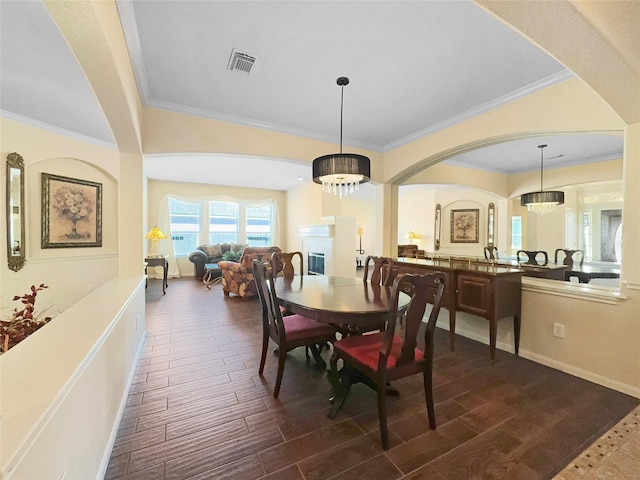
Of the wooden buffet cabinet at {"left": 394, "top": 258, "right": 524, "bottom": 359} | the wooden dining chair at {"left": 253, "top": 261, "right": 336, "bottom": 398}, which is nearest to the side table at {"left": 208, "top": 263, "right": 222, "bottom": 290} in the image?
the wooden dining chair at {"left": 253, "top": 261, "right": 336, "bottom": 398}

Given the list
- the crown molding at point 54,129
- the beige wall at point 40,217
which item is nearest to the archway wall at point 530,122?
the crown molding at point 54,129

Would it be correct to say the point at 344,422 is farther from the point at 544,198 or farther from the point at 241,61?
the point at 544,198

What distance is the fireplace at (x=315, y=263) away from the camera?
688 centimetres

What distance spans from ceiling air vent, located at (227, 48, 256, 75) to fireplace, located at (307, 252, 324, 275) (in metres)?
4.84

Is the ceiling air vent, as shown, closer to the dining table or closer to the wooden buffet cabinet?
the dining table

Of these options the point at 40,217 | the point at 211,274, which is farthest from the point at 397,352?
the point at 211,274

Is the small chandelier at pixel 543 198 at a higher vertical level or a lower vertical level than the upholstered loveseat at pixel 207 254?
higher

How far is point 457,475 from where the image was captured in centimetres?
148

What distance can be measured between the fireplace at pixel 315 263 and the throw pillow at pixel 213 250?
257 centimetres

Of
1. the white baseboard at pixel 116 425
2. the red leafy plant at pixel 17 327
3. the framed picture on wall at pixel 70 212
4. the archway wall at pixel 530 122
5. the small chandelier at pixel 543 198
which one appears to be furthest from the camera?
the small chandelier at pixel 543 198

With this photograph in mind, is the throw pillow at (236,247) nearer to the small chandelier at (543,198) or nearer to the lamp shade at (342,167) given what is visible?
the lamp shade at (342,167)

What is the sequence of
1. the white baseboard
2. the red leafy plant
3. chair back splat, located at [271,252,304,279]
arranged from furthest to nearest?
chair back splat, located at [271,252,304,279] < the red leafy plant < the white baseboard

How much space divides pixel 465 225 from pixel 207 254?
21.9 feet

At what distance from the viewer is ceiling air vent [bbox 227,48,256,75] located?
2199mm
